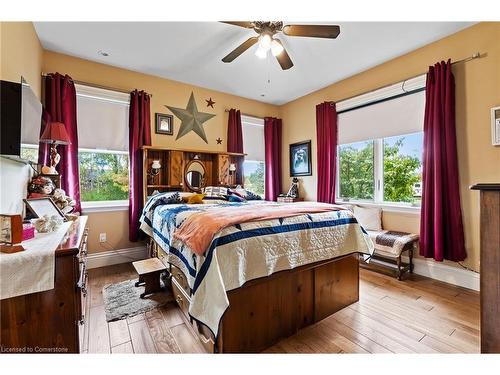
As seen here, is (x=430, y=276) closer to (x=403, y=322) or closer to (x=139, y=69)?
(x=403, y=322)

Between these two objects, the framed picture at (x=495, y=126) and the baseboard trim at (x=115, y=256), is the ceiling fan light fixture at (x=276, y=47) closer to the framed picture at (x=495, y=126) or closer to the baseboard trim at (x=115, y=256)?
the framed picture at (x=495, y=126)

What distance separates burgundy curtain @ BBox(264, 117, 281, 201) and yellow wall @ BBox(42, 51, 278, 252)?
0.47 meters

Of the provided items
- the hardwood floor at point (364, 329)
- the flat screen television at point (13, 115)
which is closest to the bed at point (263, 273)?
the hardwood floor at point (364, 329)

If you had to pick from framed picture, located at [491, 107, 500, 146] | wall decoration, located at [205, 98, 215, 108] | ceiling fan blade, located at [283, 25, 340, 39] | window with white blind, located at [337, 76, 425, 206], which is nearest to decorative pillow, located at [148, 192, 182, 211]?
wall decoration, located at [205, 98, 215, 108]

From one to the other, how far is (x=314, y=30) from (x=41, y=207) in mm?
2739

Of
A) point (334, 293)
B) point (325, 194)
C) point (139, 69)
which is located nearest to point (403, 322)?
point (334, 293)

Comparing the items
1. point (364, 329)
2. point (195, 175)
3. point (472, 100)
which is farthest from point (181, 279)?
point (472, 100)

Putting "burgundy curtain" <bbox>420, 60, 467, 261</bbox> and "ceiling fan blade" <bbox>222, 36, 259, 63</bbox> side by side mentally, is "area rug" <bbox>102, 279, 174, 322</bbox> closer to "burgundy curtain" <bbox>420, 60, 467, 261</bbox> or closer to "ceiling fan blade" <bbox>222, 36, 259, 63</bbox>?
"ceiling fan blade" <bbox>222, 36, 259, 63</bbox>

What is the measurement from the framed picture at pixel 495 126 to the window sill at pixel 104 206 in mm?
4478

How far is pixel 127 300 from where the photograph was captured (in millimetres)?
2318

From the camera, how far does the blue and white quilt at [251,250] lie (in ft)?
4.67

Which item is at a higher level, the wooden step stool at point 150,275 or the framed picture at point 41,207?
the framed picture at point 41,207

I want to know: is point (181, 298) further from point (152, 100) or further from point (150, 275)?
point (152, 100)

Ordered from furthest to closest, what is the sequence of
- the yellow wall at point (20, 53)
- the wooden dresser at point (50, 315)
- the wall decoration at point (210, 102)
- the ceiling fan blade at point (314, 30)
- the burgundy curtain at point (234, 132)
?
the burgundy curtain at point (234, 132)
the wall decoration at point (210, 102)
the ceiling fan blade at point (314, 30)
the yellow wall at point (20, 53)
the wooden dresser at point (50, 315)
